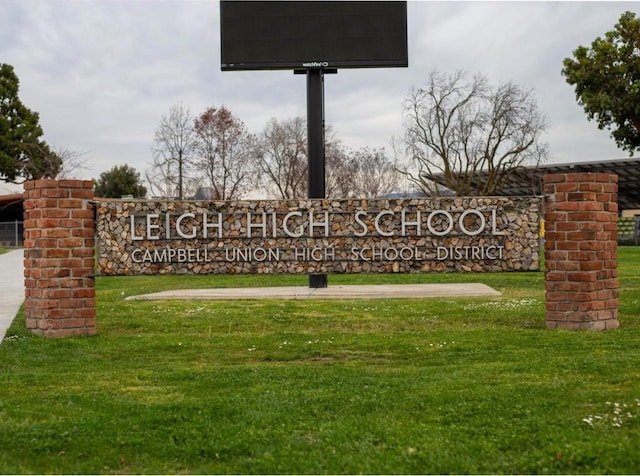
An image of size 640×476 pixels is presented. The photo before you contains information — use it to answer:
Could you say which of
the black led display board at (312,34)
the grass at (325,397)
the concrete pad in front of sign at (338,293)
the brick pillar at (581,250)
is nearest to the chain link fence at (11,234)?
the concrete pad in front of sign at (338,293)

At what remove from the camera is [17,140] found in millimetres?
50656

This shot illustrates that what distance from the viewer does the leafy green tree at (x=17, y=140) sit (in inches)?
1916

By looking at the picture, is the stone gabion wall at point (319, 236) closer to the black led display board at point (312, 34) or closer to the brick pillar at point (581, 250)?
the brick pillar at point (581, 250)

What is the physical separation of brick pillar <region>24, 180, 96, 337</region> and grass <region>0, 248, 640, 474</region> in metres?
0.34

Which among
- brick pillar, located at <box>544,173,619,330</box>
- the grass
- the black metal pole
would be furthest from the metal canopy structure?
the grass

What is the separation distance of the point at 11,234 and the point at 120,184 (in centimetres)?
1367

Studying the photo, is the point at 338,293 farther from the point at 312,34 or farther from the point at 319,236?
the point at 312,34

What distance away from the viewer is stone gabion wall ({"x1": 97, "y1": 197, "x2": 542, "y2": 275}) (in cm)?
1012

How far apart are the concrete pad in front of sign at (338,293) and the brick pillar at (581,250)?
4254 mm

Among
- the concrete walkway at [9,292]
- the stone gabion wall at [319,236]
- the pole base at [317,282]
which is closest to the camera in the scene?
the stone gabion wall at [319,236]

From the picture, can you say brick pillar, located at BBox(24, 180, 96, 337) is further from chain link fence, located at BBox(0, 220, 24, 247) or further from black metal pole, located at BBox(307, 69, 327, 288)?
chain link fence, located at BBox(0, 220, 24, 247)

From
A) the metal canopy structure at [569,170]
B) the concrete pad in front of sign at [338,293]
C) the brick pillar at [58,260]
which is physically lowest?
the concrete pad in front of sign at [338,293]

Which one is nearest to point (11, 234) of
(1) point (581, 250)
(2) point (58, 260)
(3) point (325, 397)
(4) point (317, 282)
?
(4) point (317, 282)

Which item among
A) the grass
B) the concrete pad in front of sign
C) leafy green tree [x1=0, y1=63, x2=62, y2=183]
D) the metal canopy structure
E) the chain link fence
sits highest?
leafy green tree [x1=0, y1=63, x2=62, y2=183]
